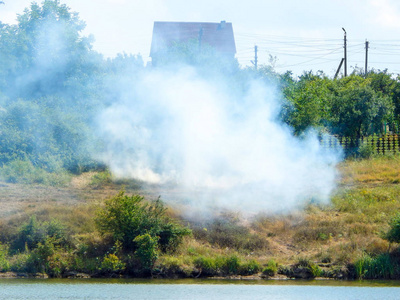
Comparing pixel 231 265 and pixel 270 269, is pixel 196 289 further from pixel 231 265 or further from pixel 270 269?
pixel 270 269

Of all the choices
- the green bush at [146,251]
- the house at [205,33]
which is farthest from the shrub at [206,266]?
the house at [205,33]

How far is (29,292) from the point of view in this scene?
68.4ft

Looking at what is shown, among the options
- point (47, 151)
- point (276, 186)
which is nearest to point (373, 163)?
point (276, 186)

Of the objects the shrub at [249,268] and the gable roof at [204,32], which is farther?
the gable roof at [204,32]

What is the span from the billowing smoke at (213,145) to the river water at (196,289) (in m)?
6.82

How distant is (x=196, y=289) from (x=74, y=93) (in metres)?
21.8

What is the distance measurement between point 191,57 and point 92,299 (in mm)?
21367

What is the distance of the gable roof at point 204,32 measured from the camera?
69688 mm

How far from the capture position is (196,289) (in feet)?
72.3

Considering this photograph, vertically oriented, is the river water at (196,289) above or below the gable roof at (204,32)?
below

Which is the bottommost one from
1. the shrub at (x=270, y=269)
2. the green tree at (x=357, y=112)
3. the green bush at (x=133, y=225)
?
the shrub at (x=270, y=269)

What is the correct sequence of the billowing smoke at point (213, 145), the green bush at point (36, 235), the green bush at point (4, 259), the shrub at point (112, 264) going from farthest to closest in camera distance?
1. the billowing smoke at point (213, 145)
2. the green bush at point (36, 235)
3. the green bush at point (4, 259)
4. the shrub at point (112, 264)

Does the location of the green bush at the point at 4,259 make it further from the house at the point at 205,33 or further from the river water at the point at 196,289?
the house at the point at 205,33

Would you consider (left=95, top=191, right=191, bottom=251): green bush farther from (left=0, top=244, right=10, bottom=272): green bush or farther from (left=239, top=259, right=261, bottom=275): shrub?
(left=0, top=244, right=10, bottom=272): green bush
